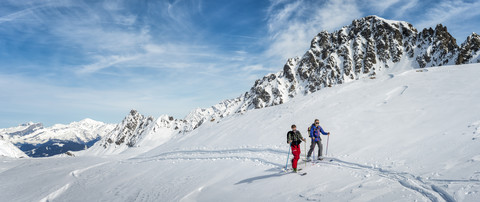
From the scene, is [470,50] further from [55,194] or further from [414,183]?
[55,194]

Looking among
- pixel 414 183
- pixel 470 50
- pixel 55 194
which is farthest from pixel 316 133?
pixel 470 50

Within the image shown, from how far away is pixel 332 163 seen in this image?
493 inches

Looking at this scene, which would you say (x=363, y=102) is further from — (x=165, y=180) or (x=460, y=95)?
(x=165, y=180)

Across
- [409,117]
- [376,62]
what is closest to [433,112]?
[409,117]

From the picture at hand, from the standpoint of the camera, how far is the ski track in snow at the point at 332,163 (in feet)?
25.3

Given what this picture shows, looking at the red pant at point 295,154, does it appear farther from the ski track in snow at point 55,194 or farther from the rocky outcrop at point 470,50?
the rocky outcrop at point 470,50

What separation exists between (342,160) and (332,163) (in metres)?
0.63

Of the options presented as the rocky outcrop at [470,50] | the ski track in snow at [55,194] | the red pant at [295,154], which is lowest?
the ski track in snow at [55,194]

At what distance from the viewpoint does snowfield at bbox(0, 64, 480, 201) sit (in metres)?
8.91

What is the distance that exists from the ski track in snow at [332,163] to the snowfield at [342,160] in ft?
0.13

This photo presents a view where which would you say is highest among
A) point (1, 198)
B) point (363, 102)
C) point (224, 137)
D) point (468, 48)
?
point (468, 48)

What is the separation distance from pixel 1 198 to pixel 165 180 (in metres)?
13.3

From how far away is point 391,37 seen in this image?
198 meters

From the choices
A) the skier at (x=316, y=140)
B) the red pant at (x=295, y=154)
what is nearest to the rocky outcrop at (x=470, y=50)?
the skier at (x=316, y=140)
